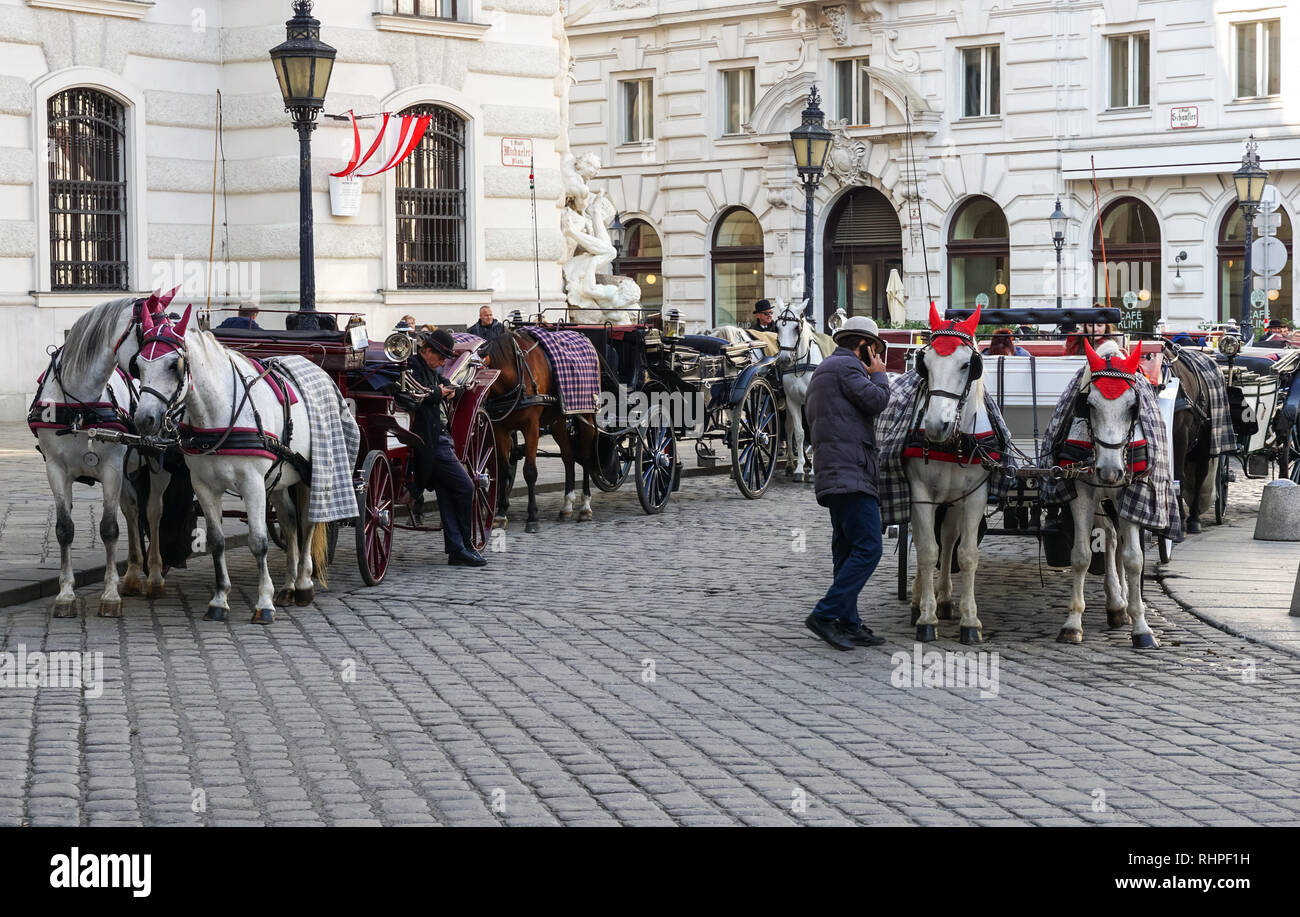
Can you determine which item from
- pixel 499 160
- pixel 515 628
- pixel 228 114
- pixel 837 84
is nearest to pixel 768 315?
pixel 499 160

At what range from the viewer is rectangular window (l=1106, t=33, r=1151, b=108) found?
39344 millimetres

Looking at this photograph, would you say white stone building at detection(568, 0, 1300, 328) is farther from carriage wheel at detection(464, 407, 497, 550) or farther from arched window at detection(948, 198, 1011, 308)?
carriage wheel at detection(464, 407, 497, 550)

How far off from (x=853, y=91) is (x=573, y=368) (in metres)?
30.1

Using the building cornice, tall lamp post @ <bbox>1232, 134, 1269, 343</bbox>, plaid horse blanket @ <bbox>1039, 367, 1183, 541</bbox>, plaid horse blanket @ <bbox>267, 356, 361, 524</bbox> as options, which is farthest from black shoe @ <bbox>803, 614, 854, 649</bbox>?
tall lamp post @ <bbox>1232, 134, 1269, 343</bbox>

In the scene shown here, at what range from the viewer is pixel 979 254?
4212 cm

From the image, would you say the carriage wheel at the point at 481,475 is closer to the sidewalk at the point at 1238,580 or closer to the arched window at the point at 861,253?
the sidewalk at the point at 1238,580

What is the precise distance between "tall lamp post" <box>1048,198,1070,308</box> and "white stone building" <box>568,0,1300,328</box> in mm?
257

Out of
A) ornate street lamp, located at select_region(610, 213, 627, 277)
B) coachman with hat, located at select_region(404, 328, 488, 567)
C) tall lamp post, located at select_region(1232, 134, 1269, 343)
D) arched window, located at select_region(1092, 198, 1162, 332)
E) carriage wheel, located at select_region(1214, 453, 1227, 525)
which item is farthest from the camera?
ornate street lamp, located at select_region(610, 213, 627, 277)

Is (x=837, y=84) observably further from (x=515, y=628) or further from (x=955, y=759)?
(x=955, y=759)

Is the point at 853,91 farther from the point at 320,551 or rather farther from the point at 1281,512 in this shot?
the point at 320,551

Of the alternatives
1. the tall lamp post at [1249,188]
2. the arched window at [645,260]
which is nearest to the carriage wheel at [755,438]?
the tall lamp post at [1249,188]

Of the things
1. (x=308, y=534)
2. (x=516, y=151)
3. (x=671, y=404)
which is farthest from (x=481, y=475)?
(x=516, y=151)

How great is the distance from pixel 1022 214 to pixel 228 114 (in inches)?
866

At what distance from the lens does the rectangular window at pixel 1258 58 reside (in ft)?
124
